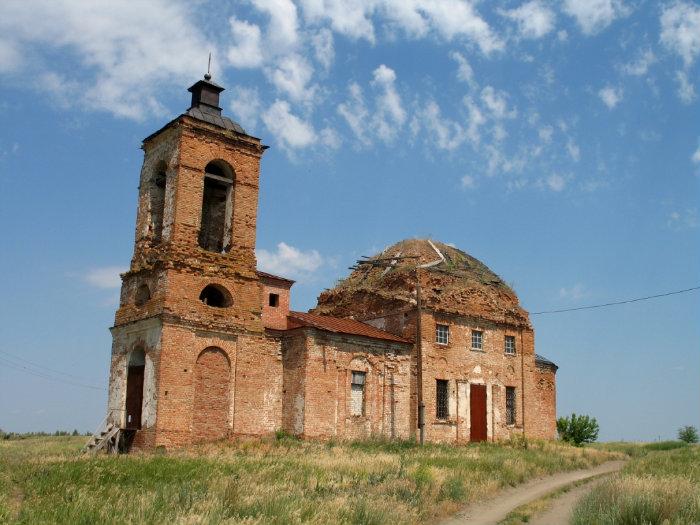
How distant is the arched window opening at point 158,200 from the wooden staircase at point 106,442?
6546 mm

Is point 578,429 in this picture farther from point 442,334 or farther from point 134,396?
point 134,396

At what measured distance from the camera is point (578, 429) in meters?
35.4

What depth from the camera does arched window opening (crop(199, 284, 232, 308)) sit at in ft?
76.9

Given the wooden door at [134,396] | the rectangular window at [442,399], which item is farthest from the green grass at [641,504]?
the wooden door at [134,396]

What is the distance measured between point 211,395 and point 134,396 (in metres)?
2.60

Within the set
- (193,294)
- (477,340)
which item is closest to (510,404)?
(477,340)

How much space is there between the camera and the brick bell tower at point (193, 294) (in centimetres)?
2148

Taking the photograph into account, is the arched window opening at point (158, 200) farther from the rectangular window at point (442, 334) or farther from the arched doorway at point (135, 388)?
the rectangular window at point (442, 334)

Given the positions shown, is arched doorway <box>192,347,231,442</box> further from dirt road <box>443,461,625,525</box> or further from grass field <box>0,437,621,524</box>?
dirt road <box>443,461,625,525</box>

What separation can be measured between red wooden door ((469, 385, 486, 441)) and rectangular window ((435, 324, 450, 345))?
2265 mm

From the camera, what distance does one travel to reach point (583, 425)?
117ft

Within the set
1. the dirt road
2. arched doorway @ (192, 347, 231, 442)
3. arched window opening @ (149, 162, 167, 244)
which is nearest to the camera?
the dirt road

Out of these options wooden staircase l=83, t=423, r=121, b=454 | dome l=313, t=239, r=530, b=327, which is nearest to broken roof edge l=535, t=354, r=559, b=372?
dome l=313, t=239, r=530, b=327

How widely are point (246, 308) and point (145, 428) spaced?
5.00 meters
